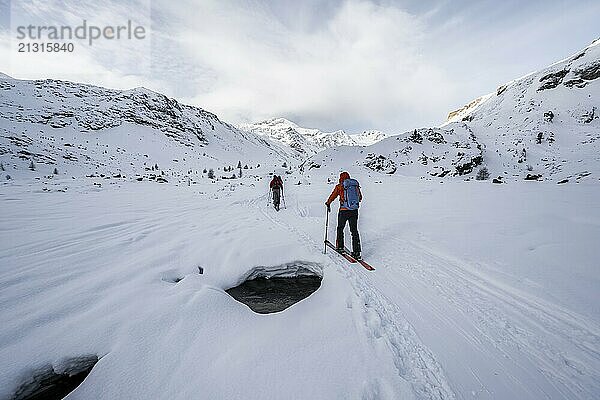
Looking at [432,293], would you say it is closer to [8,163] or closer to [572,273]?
[572,273]

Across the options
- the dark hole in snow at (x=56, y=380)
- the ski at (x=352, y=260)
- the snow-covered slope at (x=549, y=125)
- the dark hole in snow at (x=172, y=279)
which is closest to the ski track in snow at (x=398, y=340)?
the ski at (x=352, y=260)

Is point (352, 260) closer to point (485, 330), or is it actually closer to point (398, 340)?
point (398, 340)

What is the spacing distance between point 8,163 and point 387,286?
2556 cm

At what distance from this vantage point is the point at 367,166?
27.2m

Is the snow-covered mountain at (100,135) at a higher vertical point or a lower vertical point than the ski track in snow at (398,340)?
higher

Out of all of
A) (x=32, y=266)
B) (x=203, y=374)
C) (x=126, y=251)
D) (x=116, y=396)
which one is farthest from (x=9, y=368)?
(x=126, y=251)

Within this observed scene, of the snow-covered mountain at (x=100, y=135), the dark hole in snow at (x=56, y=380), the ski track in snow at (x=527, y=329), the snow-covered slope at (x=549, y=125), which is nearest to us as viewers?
the dark hole in snow at (x=56, y=380)

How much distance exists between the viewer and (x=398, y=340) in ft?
9.68

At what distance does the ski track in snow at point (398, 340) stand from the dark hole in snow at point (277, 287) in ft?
2.65

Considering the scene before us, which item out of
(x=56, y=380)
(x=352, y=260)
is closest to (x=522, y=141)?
(x=352, y=260)

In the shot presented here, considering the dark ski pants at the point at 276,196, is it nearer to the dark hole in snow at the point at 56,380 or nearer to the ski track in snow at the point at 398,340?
the ski track in snow at the point at 398,340

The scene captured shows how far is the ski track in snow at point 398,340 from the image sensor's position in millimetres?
2321

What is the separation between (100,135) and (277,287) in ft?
160

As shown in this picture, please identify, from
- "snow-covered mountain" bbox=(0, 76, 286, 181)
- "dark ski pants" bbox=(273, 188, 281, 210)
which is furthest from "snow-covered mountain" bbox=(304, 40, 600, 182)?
"snow-covered mountain" bbox=(0, 76, 286, 181)
